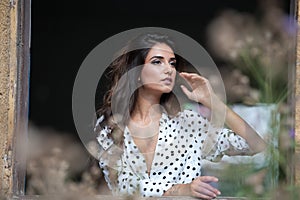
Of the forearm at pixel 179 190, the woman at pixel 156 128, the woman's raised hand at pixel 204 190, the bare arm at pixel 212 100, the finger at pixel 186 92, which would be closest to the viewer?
the woman's raised hand at pixel 204 190

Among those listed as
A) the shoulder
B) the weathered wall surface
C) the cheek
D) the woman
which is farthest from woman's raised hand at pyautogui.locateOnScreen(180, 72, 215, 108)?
the weathered wall surface

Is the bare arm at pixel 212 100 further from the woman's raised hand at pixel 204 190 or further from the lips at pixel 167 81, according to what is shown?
the woman's raised hand at pixel 204 190

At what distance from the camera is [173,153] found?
10.4ft

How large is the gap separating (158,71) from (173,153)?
357 millimetres

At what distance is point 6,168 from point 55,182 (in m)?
1.45

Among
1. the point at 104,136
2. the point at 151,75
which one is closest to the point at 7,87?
the point at 104,136

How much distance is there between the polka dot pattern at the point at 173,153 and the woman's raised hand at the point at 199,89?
11 cm

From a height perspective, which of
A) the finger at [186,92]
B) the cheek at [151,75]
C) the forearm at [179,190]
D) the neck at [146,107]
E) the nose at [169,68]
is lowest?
the forearm at [179,190]

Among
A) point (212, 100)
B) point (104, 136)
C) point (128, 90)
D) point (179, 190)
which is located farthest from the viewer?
point (128, 90)

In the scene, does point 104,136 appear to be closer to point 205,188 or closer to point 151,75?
point 151,75

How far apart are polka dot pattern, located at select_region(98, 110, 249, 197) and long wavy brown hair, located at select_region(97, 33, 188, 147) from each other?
0.20 feet

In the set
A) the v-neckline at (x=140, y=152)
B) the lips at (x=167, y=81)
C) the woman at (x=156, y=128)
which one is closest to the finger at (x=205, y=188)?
the woman at (x=156, y=128)

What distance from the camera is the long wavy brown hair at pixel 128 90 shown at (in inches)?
130

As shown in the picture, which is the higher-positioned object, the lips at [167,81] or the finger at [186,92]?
the lips at [167,81]
